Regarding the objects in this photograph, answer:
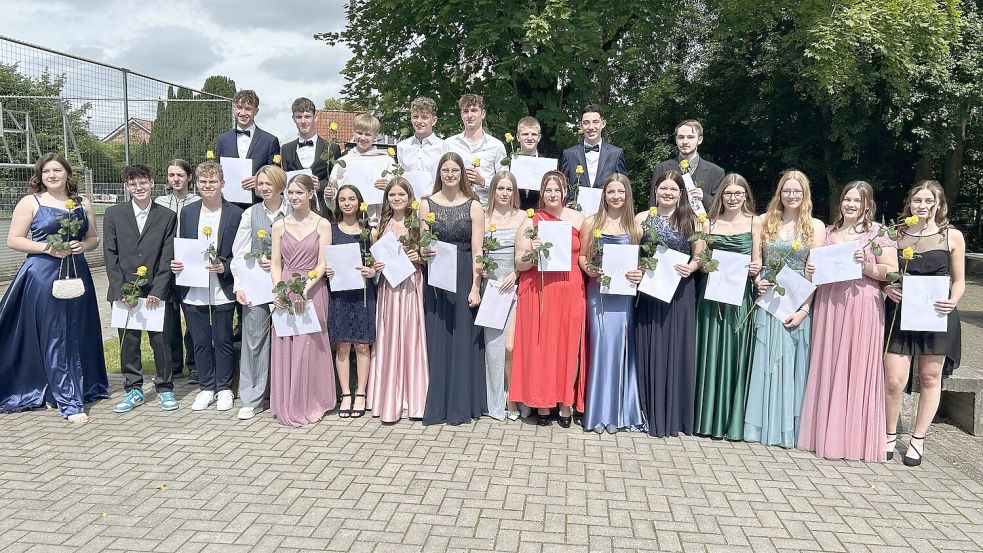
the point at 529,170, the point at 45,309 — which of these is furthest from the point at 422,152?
the point at 45,309

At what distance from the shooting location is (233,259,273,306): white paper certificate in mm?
6027

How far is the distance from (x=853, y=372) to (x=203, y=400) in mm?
5467

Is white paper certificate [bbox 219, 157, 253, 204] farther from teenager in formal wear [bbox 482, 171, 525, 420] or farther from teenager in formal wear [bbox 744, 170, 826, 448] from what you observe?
teenager in formal wear [bbox 744, 170, 826, 448]

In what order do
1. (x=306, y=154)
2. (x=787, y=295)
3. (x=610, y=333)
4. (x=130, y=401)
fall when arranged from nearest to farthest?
(x=787, y=295)
(x=610, y=333)
(x=130, y=401)
(x=306, y=154)

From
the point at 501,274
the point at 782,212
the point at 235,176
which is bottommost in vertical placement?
the point at 501,274

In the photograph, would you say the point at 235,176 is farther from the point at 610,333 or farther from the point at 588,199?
the point at 610,333

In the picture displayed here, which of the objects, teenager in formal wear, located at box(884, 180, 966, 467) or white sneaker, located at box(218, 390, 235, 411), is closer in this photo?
teenager in formal wear, located at box(884, 180, 966, 467)

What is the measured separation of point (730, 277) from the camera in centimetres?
552

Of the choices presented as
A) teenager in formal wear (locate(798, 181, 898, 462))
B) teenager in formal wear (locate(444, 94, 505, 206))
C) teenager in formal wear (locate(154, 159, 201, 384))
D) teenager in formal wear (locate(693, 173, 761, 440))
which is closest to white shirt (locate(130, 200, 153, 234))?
teenager in formal wear (locate(154, 159, 201, 384))

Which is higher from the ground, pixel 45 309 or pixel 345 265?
pixel 345 265

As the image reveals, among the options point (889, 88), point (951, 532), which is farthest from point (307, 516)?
point (889, 88)

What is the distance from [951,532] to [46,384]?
279 inches

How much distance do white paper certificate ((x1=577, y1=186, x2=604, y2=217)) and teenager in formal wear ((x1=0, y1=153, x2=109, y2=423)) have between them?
4.37m

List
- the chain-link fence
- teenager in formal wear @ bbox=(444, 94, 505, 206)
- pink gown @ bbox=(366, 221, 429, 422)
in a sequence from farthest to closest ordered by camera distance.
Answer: the chain-link fence → teenager in formal wear @ bbox=(444, 94, 505, 206) → pink gown @ bbox=(366, 221, 429, 422)
